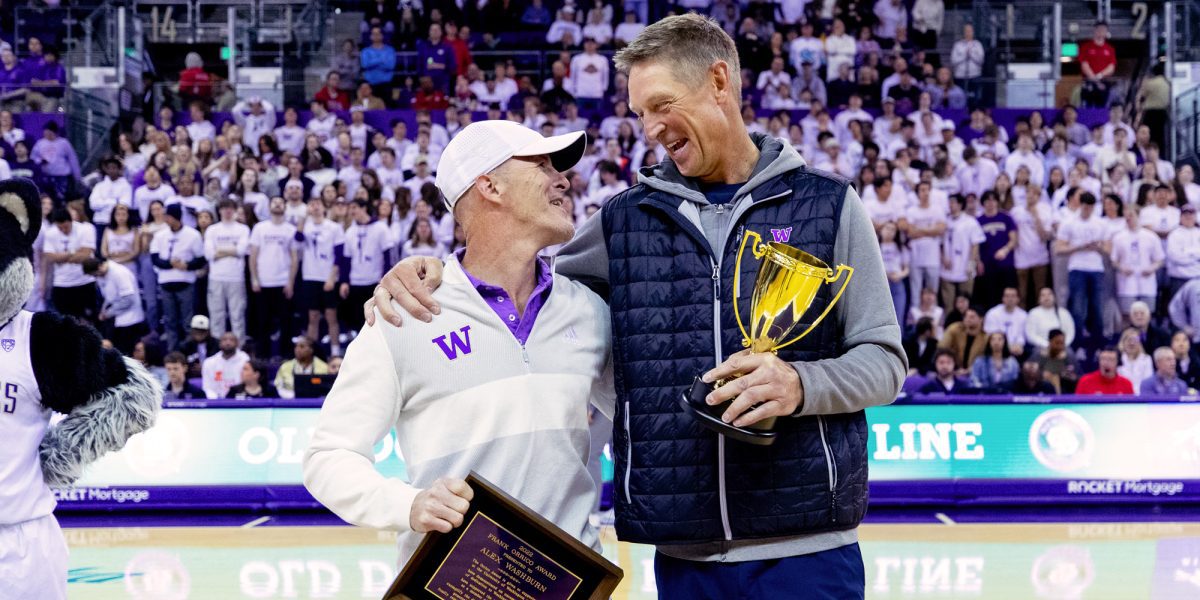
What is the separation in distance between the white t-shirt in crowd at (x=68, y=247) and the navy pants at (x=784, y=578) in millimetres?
12854

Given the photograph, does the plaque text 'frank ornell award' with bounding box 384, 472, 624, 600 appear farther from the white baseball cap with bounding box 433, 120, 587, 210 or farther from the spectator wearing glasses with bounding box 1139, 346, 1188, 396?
the spectator wearing glasses with bounding box 1139, 346, 1188, 396

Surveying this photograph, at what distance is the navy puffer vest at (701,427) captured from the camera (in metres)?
3.12

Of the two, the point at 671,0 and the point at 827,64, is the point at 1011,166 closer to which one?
the point at 827,64

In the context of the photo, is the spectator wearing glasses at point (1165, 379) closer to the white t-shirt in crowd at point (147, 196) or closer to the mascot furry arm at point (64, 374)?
the mascot furry arm at point (64, 374)

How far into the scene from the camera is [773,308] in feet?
9.78

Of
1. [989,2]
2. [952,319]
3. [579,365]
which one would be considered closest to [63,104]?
[952,319]

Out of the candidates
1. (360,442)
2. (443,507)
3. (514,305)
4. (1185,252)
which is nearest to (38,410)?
(360,442)

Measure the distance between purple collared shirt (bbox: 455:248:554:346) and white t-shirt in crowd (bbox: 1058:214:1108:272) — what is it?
12190mm

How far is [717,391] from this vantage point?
2844 millimetres

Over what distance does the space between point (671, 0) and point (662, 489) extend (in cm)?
1842

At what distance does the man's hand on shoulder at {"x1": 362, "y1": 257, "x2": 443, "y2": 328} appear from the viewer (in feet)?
10.6

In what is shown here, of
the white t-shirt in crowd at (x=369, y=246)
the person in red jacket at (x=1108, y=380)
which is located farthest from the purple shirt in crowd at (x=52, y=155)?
the person in red jacket at (x=1108, y=380)

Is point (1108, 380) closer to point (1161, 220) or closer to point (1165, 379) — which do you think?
point (1165, 379)

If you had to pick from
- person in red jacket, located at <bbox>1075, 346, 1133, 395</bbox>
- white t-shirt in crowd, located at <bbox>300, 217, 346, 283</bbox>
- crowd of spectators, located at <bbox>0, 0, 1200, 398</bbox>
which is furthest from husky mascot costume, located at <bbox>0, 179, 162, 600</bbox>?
white t-shirt in crowd, located at <bbox>300, 217, 346, 283</bbox>
